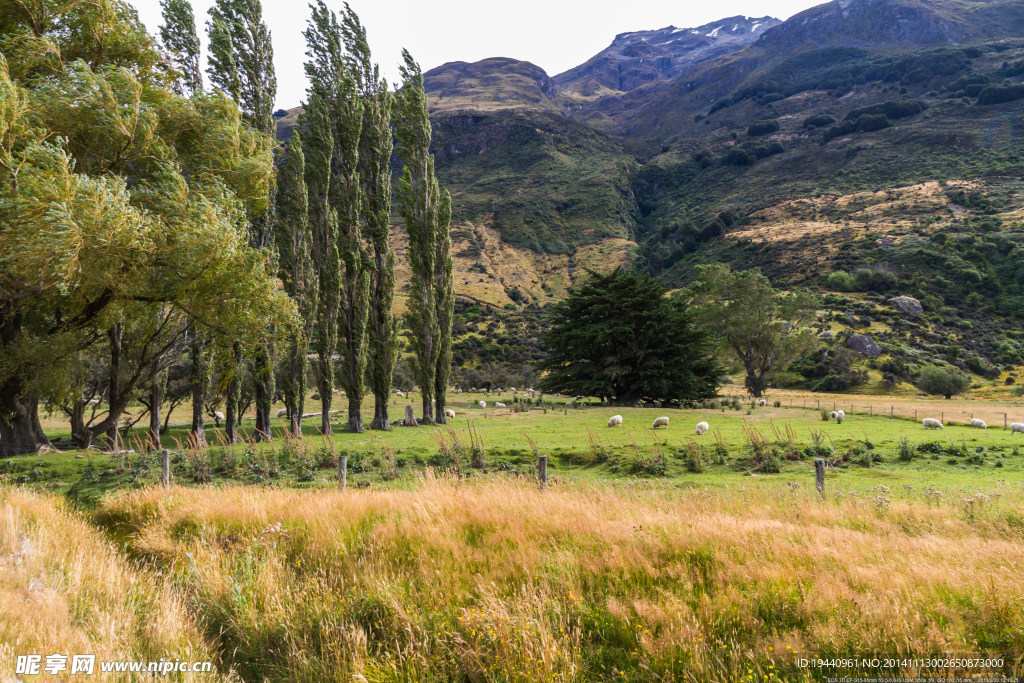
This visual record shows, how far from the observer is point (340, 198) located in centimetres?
2452

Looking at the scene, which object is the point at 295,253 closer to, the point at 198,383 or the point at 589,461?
the point at 198,383

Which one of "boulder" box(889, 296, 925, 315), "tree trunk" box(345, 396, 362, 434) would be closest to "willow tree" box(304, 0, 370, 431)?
"tree trunk" box(345, 396, 362, 434)

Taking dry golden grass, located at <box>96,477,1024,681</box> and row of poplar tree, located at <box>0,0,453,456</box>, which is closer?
dry golden grass, located at <box>96,477,1024,681</box>

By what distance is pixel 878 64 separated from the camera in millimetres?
168250

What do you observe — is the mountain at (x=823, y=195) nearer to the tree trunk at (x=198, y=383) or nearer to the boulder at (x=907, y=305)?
the boulder at (x=907, y=305)

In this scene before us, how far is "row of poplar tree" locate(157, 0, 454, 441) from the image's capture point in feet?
68.0

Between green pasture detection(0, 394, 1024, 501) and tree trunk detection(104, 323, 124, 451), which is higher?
tree trunk detection(104, 323, 124, 451)

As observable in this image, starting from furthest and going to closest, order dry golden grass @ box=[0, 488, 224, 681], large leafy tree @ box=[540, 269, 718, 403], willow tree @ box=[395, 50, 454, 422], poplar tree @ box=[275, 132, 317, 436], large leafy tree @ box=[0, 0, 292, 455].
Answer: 1. large leafy tree @ box=[540, 269, 718, 403]
2. willow tree @ box=[395, 50, 454, 422]
3. poplar tree @ box=[275, 132, 317, 436]
4. large leafy tree @ box=[0, 0, 292, 455]
5. dry golden grass @ box=[0, 488, 224, 681]

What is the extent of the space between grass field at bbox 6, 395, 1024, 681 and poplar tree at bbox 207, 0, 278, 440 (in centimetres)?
1026

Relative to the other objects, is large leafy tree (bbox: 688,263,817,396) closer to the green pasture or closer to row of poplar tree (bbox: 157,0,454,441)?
the green pasture

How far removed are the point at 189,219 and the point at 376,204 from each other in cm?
1484

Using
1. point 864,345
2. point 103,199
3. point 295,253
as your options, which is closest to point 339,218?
point 295,253

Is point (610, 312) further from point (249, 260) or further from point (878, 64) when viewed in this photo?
point (878, 64)

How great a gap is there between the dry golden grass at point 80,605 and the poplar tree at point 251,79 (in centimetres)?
1323
